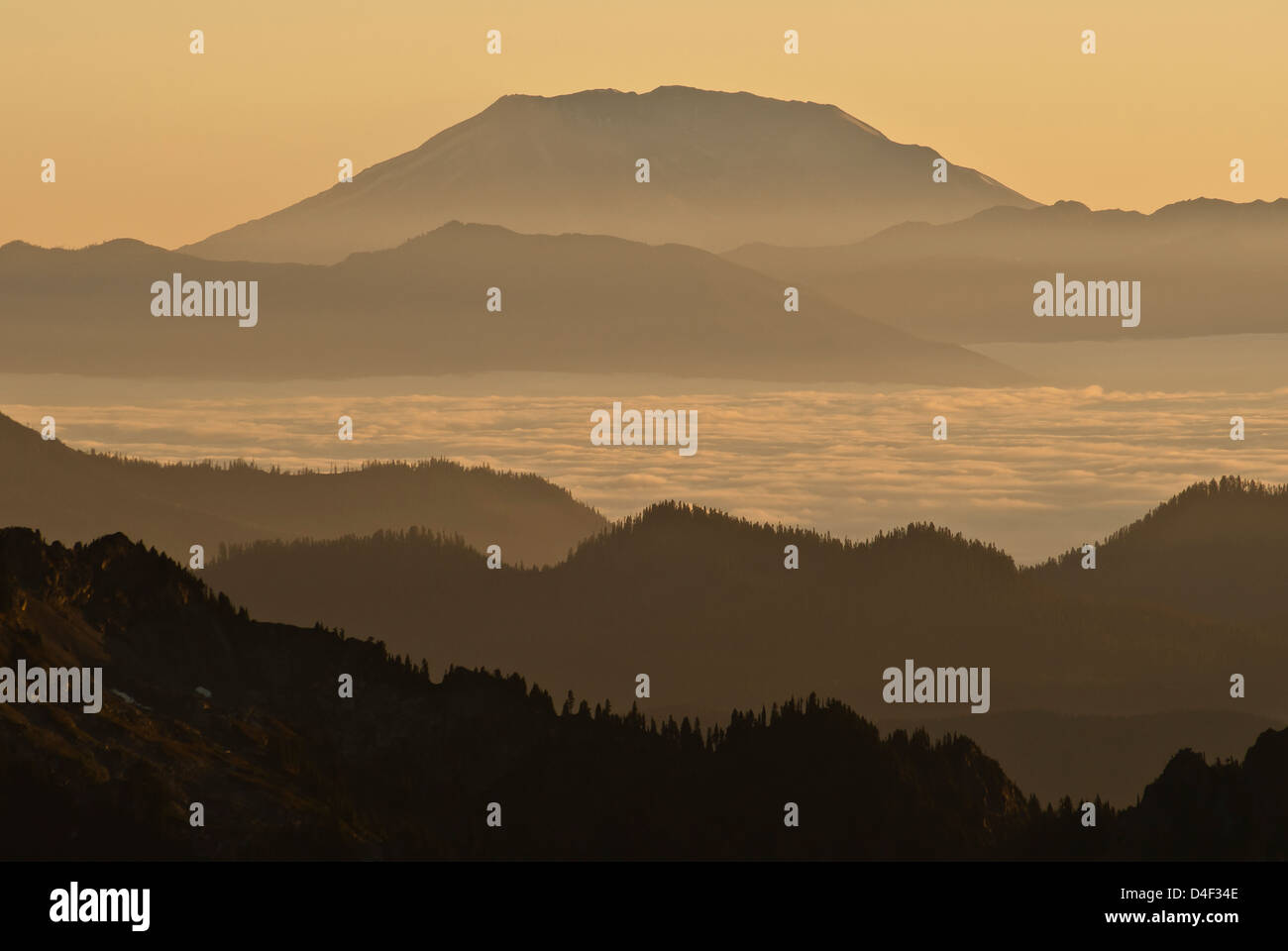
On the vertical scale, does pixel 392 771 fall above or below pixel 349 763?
below

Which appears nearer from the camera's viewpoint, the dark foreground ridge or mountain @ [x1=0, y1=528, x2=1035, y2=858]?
mountain @ [x1=0, y1=528, x2=1035, y2=858]

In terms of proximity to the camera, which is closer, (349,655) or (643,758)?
(349,655)

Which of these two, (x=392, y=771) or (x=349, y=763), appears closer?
(x=349, y=763)

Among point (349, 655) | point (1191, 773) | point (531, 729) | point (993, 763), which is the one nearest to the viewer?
point (349, 655)

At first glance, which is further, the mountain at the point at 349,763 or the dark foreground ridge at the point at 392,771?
the dark foreground ridge at the point at 392,771
